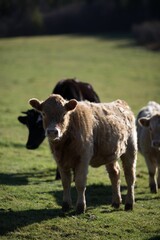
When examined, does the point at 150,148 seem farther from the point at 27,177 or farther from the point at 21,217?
the point at 21,217

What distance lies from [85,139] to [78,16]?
226 ft

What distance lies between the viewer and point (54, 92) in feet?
37.9

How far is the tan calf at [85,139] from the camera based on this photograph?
283 inches

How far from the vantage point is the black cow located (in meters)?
11.3

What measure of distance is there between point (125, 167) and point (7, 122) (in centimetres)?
912

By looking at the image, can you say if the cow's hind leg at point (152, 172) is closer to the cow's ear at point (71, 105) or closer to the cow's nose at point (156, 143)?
the cow's nose at point (156, 143)

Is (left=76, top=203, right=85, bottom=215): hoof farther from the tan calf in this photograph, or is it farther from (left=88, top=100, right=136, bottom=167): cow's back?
(left=88, top=100, right=136, bottom=167): cow's back

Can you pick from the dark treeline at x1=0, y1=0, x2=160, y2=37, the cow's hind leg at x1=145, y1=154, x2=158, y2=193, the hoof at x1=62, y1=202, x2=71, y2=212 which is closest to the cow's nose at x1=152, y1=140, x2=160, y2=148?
the cow's hind leg at x1=145, y1=154, x2=158, y2=193

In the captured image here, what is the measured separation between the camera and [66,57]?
42.4 m

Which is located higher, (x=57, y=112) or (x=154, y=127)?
(x=57, y=112)

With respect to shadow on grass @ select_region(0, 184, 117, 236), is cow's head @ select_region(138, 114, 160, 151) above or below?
above

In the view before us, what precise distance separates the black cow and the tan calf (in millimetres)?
3297

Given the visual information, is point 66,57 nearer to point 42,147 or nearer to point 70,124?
point 42,147

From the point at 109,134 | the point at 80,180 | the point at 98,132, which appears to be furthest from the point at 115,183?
the point at 80,180
